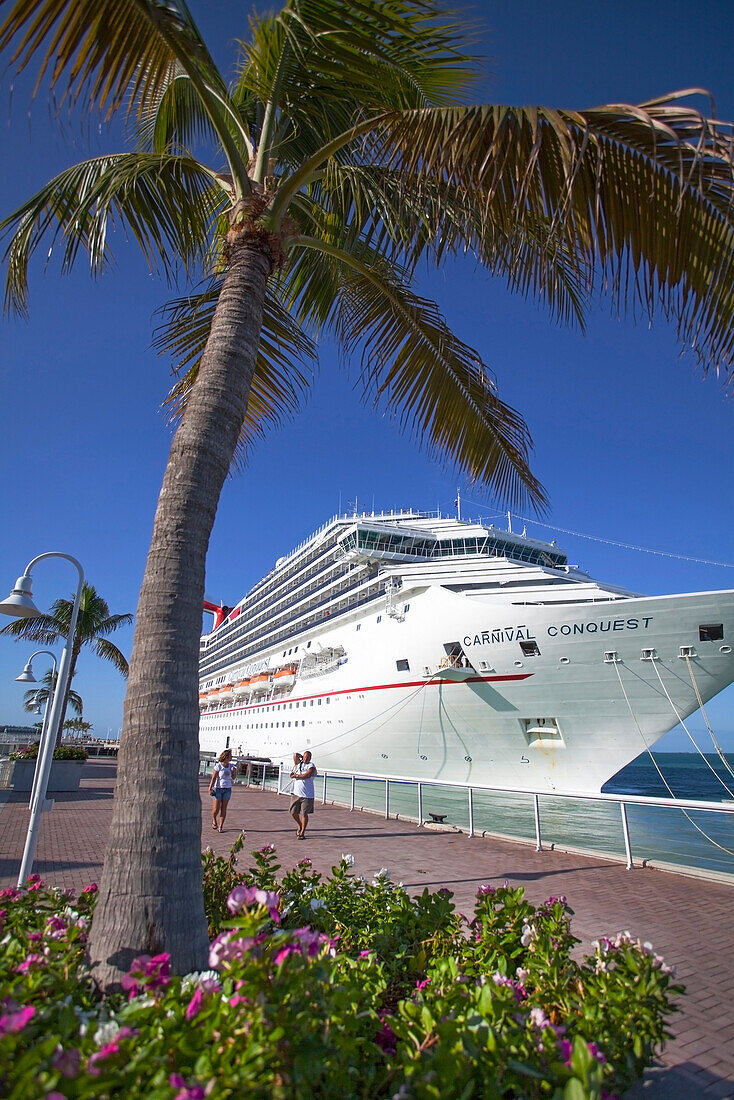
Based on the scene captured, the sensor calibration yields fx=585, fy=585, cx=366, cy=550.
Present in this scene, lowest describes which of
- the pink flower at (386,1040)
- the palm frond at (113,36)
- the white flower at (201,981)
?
the pink flower at (386,1040)

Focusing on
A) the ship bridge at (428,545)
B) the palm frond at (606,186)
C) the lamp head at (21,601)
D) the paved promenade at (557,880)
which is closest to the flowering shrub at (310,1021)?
the paved promenade at (557,880)

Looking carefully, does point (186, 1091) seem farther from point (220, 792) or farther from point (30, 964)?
point (220, 792)

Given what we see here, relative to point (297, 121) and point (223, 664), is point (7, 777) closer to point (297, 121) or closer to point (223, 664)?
point (297, 121)

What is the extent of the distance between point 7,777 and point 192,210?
723 inches

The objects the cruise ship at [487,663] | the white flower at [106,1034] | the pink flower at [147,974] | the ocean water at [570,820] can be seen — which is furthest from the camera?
the cruise ship at [487,663]

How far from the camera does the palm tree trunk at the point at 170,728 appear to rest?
2570 millimetres

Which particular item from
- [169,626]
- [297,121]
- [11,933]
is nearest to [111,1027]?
[11,933]

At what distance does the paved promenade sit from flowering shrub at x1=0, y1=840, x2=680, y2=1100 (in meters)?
0.66

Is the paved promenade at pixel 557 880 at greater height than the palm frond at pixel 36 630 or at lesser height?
lesser

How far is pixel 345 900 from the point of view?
3967 mm

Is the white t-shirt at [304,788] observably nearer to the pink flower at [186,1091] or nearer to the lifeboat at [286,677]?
the pink flower at [186,1091]

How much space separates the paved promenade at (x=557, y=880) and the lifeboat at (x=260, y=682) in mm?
22305

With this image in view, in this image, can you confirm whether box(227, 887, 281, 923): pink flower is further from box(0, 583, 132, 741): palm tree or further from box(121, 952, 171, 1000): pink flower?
box(0, 583, 132, 741): palm tree

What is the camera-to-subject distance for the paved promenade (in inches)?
126
